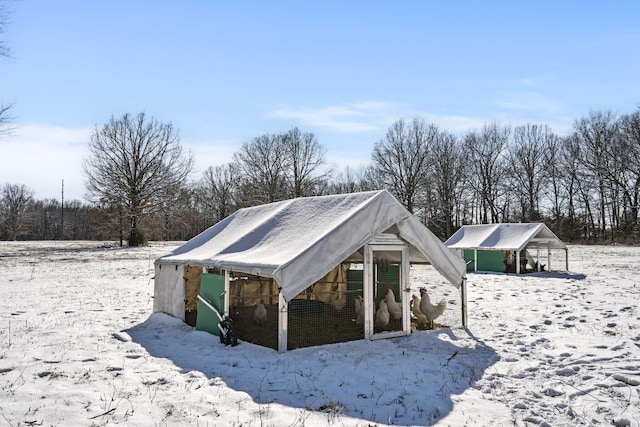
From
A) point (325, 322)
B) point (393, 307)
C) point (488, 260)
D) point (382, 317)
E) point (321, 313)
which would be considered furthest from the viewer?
point (488, 260)

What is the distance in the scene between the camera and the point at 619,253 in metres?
30.2

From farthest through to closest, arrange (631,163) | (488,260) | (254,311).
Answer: (631,163) < (488,260) < (254,311)

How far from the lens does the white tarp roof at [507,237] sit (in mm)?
21484

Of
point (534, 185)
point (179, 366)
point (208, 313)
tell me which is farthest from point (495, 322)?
point (534, 185)

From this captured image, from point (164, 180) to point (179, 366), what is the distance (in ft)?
116

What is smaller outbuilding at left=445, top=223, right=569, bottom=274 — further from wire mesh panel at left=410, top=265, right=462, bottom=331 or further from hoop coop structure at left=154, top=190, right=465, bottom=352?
hoop coop structure at left=154, top=190, right=465, bottom=352

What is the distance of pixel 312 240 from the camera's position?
803 cm

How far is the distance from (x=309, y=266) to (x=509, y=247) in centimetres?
1627

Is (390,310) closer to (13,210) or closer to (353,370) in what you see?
(353,370)

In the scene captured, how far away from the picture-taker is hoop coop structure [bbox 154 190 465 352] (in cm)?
784

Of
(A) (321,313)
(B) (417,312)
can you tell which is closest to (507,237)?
(B) (417,312)

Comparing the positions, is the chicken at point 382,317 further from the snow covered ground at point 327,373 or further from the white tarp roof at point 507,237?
the white tarp roof at point 507,237

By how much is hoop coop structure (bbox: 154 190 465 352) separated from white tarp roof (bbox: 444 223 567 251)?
12735mm

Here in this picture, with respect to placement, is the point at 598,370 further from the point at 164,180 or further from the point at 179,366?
the point at 164,180
